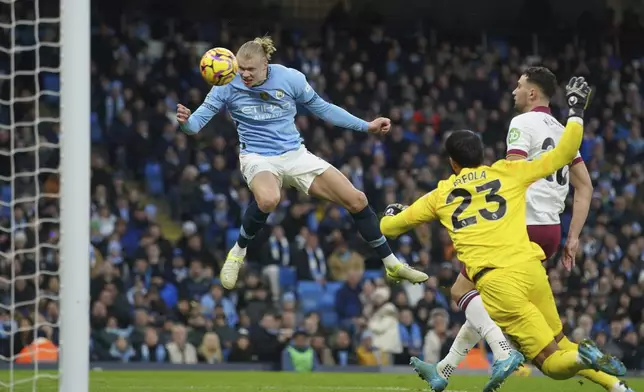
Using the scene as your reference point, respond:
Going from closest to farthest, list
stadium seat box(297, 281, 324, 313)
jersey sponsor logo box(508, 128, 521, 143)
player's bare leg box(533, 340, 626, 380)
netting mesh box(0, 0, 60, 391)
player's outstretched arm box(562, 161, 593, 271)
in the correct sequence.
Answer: player's bare leg box(533, 340, 626, 380) < jersey sponsor logo box(508, 128, 521, 143) < player's outstretched arm box(562, 161, 593, 271) < netting mesh box(0, 0, 60, 391) < stadium seat box(297, 281, 324, 313)

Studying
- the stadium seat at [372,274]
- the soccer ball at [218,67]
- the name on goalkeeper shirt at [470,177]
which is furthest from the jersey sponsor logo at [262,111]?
the stadium seat at [372,274]

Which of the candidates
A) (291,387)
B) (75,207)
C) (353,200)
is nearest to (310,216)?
(291,387)

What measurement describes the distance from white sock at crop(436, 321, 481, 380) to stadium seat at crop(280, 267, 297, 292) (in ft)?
31.5

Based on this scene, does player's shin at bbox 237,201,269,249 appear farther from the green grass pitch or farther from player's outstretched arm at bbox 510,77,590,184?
player's outstretched arm at bbox 510,77,590,184

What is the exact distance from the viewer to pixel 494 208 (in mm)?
7555

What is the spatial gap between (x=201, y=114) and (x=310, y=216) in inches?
384

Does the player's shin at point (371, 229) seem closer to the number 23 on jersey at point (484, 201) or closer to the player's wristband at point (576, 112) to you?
the number 23 on jersey at point (484, 201)

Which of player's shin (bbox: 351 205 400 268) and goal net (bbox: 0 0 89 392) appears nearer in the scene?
goal net (bbox: 0 0 89 392)

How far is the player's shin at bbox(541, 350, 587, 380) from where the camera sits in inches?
285

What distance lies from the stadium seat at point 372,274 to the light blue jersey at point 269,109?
8389 mm

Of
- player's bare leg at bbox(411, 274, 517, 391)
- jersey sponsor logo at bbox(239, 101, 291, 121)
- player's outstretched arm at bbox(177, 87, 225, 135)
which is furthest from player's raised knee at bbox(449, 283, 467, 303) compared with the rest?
player's outstretched arm at bbox(177, 87, 225, 135)

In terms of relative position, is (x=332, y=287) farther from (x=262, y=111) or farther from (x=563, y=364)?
(x=563, y=364)

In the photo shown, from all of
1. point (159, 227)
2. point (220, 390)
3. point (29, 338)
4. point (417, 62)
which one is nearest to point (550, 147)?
point (220, 390)

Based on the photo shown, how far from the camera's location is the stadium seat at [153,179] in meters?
19.9
